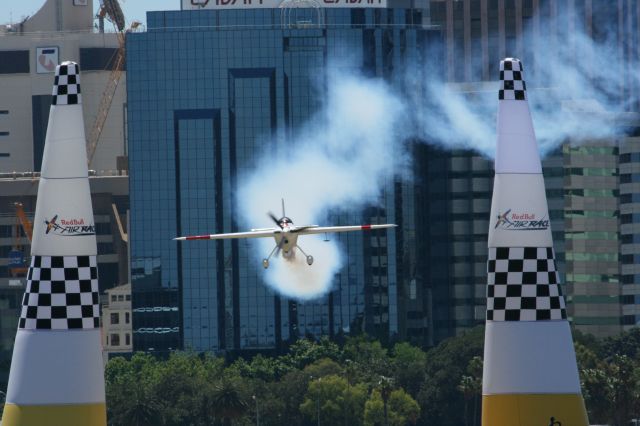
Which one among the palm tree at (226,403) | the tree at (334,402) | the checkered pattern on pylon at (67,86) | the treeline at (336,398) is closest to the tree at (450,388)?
the treeline at (336,398)

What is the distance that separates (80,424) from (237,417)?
444ft

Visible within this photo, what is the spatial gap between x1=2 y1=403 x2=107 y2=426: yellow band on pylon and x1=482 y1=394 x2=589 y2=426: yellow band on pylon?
9263 mm

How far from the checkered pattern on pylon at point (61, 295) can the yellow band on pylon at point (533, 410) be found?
32.2ft

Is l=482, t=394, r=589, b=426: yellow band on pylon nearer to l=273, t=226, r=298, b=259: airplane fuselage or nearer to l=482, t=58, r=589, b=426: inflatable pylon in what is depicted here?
l=482, t=58, r=589, b=426: inflatable pylon

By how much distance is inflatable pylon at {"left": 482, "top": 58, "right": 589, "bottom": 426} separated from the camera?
43.4m

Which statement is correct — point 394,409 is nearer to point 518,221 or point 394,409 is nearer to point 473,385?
point 473,385

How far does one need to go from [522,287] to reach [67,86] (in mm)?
12146

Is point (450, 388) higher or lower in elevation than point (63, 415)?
lower

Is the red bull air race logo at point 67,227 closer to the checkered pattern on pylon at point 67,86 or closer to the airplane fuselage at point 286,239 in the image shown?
the checkered pattern on pylon at point 67,86

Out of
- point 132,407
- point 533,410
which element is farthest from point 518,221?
point 132,407

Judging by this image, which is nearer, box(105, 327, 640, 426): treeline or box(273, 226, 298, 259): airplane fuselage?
box(273, 226, 298, 259): airplane fuselage

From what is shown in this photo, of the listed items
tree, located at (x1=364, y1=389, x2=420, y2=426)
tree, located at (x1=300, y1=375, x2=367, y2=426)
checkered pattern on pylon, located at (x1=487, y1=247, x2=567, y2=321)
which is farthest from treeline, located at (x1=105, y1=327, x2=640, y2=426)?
checkered pattern on pylon, located at (x1=487, y1=247, x2=567, y2=321)

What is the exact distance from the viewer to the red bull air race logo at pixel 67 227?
4419 centimetres

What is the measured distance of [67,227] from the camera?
44281mm
